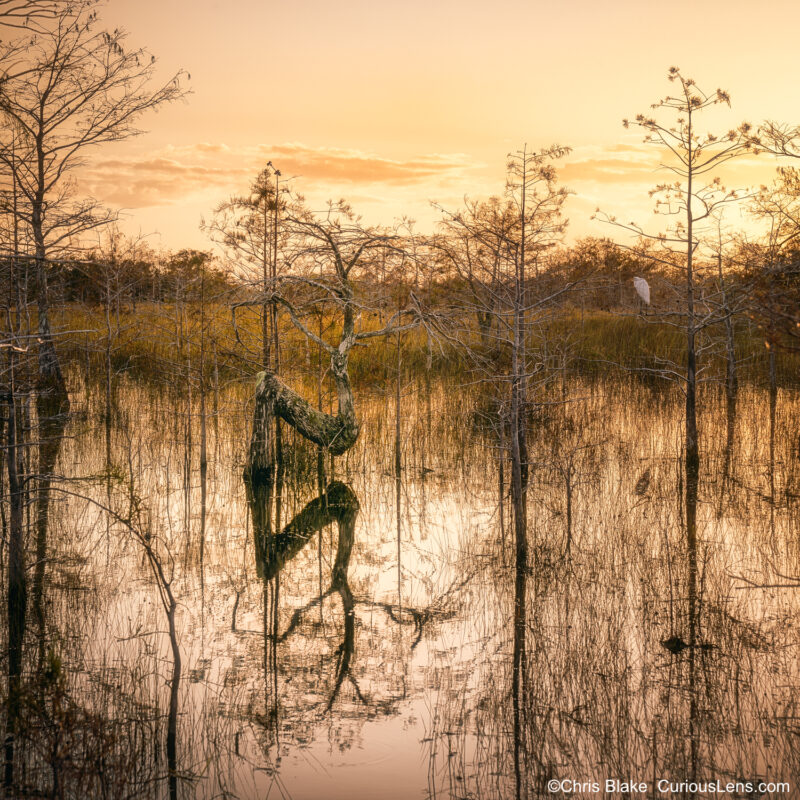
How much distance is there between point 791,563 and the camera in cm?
881

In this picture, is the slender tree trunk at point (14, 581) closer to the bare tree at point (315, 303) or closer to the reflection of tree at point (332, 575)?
the reflection of tree at point (332, 575)

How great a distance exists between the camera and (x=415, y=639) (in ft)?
24.1

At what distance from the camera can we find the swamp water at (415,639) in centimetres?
526

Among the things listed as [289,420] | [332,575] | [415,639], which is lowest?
[415,639]

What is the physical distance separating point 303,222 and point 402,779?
8.95 meters

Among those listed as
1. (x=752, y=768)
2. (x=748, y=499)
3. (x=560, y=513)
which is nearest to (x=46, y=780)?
(x=752, y=768)

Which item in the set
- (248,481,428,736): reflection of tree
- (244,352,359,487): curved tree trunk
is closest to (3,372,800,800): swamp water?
(248,481,428,736): reflection of tree

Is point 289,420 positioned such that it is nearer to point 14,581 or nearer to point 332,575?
point 332,575

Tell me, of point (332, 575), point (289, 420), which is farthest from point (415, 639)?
point (289, 420)

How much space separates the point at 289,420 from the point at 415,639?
23.6 feet

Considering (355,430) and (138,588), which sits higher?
(355,430)

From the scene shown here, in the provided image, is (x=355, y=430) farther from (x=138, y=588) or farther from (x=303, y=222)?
(x=138, y=588)

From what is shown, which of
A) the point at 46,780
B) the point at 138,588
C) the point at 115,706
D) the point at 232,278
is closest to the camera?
the point at 46,780

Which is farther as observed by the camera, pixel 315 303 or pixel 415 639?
pixel 315 303
